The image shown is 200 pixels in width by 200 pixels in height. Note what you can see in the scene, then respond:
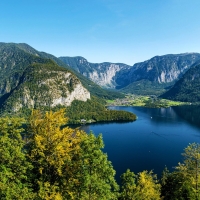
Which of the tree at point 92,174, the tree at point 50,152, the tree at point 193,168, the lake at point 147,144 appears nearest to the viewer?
the tree at point 92,174

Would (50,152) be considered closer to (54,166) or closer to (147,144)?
(54,166)

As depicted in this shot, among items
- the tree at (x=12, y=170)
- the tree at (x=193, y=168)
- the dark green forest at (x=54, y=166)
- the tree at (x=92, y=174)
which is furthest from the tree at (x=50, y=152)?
the tree at (x=193, y=168)

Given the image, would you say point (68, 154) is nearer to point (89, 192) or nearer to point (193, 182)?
point (89, 192)

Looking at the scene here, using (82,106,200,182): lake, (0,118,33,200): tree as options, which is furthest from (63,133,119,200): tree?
(82,106,200,182): lake

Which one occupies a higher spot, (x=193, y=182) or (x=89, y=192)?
(x=89, y=192)

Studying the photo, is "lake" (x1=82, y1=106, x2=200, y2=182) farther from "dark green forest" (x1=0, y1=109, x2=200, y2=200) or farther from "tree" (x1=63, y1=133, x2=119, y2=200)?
"tree" (x1=63, y1=133, x2=119, y2=200)

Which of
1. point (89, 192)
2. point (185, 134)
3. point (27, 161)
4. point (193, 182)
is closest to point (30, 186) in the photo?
point (27, 161)

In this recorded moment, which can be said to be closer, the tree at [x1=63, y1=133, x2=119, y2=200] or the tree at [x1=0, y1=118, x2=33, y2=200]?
the tree at [x1=0, y1=118, x2=33, y2=200]

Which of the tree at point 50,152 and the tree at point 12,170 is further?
the tree at point 50,152

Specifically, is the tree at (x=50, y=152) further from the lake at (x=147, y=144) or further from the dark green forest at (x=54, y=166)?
the lake at (x=147, y=144)
